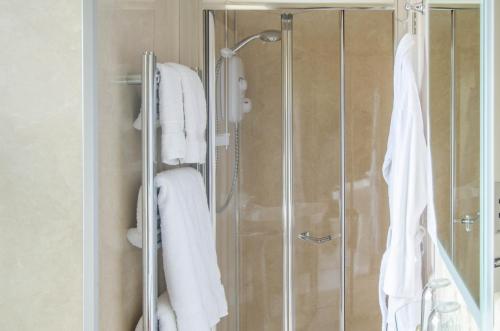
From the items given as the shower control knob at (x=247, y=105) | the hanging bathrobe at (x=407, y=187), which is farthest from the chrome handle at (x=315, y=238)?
the hanging bathrobe at (x=407, y=187)

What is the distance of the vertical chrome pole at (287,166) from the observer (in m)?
2.04

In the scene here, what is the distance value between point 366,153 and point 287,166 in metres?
0.36

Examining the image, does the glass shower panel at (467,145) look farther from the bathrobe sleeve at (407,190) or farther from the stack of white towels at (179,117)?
the stack of white towels at (179,117)

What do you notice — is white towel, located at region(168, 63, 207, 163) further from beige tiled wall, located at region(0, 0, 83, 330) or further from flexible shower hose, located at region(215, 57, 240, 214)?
flexible shower hose, located at region(215, 57, 240, 214)

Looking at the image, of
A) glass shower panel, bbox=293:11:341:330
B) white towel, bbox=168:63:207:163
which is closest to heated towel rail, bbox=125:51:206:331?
white towel, bbox=168:63:207:163

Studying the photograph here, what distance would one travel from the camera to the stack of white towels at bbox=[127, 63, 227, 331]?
1.22 meters

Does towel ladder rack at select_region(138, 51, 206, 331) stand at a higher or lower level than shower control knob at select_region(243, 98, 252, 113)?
lower

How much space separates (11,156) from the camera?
1.03 metres

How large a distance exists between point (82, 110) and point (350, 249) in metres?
1.46

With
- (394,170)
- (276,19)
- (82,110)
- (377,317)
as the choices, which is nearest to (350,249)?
(377,317)

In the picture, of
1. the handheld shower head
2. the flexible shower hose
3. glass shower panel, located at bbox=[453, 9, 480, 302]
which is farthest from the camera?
the handheld shower head

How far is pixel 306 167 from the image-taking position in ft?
6.87

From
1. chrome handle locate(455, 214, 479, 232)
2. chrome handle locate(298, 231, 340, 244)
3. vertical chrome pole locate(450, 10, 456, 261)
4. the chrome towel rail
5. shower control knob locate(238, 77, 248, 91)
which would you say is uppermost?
shower control knob locate(238, 77, 248, 91)

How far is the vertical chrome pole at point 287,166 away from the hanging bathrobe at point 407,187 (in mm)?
739
